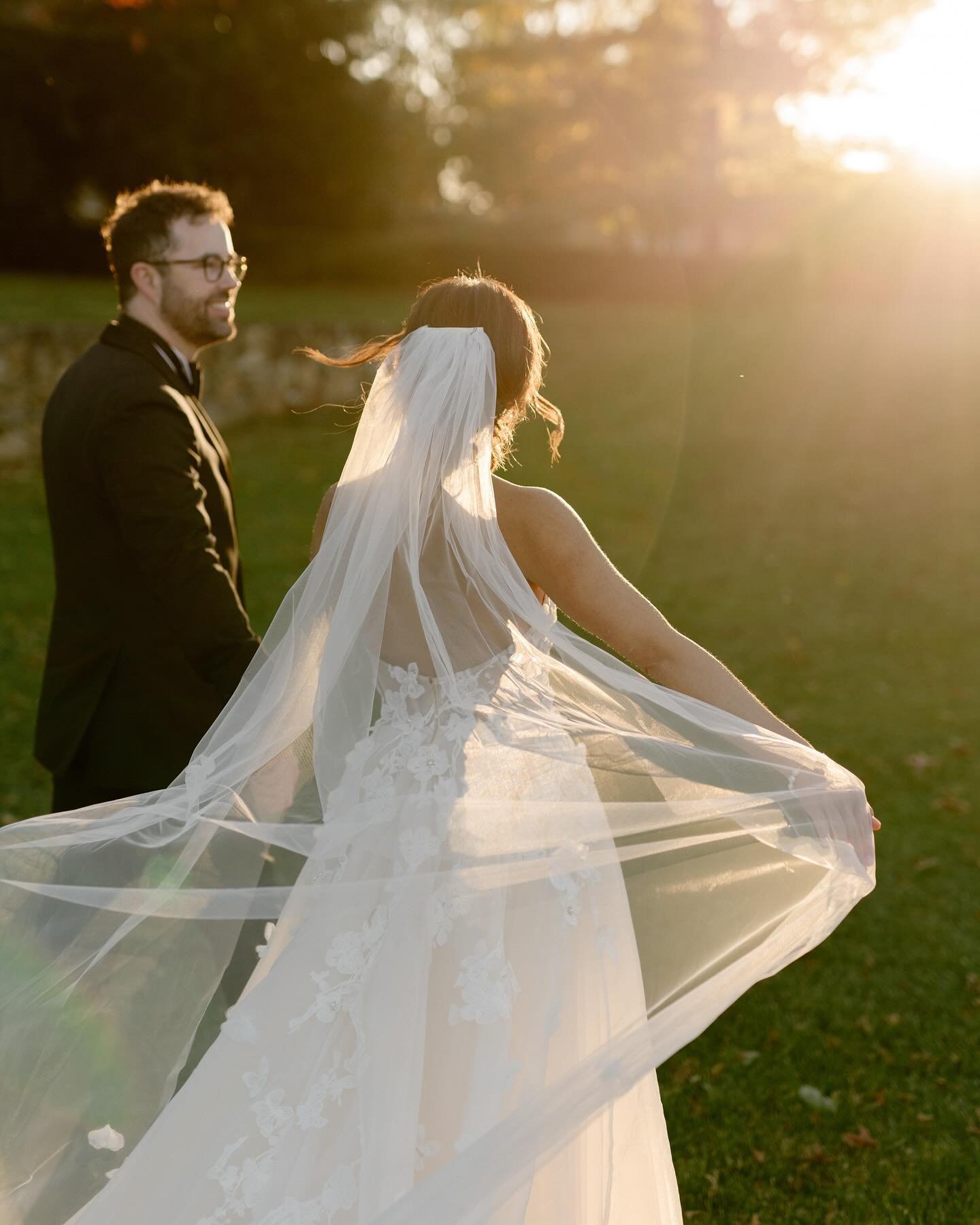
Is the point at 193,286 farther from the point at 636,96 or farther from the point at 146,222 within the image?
the point at 636,96

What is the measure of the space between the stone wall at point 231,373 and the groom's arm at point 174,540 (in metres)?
11.9

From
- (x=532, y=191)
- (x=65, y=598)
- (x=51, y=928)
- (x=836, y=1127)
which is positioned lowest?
(x=836, y=1127)

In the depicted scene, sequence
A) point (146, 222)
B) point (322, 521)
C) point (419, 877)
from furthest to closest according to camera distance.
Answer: point (146, 222)
point (322, 521)
point (419, 877)

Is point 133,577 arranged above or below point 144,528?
below

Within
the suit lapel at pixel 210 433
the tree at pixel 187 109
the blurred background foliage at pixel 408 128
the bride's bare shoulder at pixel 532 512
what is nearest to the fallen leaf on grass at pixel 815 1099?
the bride's bare shoulder at pixel 532 512

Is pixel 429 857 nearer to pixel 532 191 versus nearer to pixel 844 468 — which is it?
pixel 844 468

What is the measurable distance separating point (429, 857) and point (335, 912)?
0.26 meters

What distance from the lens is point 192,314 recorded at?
4.13m

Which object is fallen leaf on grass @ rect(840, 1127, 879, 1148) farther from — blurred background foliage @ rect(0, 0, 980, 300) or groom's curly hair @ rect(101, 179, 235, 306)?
blurred background foliage @ rect(0, 0, 980, 300)

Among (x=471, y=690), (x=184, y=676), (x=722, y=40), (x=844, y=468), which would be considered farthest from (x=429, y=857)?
(x=722, y=40)

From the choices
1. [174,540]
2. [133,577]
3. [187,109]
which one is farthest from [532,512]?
[187,109]

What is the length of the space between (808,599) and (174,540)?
879cm

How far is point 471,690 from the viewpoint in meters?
3.01

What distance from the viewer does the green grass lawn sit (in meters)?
4.50
